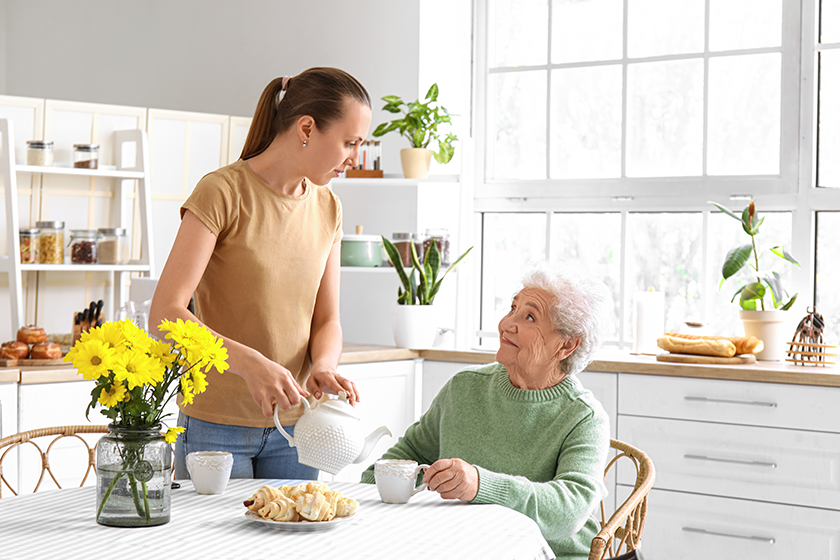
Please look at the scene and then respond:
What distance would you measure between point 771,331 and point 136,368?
2.49 m

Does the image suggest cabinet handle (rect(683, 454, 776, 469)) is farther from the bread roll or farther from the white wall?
the white wall

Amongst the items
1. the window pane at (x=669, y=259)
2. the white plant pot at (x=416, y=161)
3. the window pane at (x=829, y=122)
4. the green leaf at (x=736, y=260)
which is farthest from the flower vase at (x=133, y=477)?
the window pane at (x=829, y=122)

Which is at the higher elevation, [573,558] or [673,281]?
[673,281]

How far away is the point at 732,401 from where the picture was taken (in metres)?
2.84

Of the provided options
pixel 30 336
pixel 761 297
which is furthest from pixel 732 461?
pixel 30 336

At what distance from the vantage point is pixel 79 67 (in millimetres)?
4996

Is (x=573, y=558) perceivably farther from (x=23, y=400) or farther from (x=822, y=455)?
(x=23, y=400)

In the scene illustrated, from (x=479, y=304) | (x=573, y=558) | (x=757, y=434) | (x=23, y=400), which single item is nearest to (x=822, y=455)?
(x=757, y=434)

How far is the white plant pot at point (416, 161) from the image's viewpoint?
11.5 ft

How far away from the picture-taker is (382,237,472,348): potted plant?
3.40m

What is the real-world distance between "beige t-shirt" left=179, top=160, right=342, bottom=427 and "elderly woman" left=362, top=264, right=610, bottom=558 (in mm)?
333

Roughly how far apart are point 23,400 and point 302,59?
2.13 m

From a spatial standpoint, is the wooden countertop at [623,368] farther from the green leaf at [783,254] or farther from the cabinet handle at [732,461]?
the green leaf at [783,254]

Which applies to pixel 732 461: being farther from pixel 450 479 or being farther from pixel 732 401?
pixel 450 479
